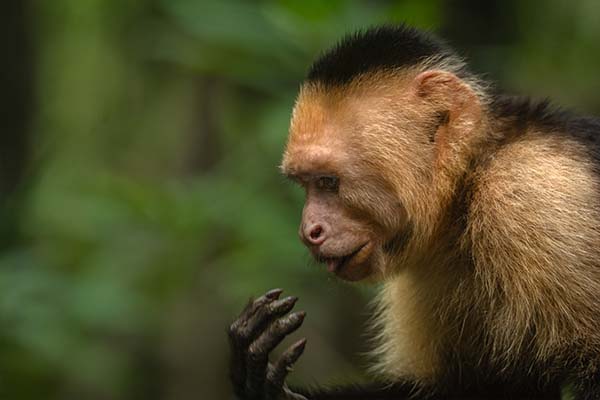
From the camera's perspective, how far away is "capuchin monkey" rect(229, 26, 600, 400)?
4.91 metres

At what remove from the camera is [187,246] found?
791 cm

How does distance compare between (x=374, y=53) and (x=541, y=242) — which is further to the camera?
(x=374, y=53)

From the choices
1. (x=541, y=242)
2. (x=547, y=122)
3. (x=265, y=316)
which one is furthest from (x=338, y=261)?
(x=547, y=122)

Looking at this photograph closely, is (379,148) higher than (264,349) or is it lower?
higher

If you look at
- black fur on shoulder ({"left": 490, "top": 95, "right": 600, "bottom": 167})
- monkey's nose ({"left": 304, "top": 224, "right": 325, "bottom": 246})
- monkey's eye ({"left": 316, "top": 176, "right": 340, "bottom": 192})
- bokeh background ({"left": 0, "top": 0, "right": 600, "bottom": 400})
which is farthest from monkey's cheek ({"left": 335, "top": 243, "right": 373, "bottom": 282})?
black fur on shoulder ({"left": 490, "top": 95, "right": 600, "bottom": 167})

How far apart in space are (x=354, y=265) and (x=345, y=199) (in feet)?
0.98

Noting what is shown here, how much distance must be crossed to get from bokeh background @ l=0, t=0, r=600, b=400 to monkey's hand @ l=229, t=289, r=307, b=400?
0.55 meters

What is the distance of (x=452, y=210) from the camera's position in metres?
5.33

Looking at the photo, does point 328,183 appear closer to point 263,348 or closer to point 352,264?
point 352,264

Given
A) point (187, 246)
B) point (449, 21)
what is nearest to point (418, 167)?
point (187, 246)

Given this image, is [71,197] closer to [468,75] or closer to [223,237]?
[223,237]

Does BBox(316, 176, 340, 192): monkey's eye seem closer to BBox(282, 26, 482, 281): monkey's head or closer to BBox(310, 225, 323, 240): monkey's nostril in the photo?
BBox(282, 26, 482, 281): monkey's head

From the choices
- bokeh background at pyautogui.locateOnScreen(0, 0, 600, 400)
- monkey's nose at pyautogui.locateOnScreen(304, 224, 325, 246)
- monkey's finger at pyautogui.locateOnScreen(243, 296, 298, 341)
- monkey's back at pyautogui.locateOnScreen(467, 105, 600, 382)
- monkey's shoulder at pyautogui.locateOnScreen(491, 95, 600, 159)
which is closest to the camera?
monkey's back at pyautogui.locateOnScreen(467, 105, 600, 382)

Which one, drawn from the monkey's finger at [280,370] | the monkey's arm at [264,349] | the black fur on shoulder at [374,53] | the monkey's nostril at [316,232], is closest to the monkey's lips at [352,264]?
the monkey's nostril at [316,232]
